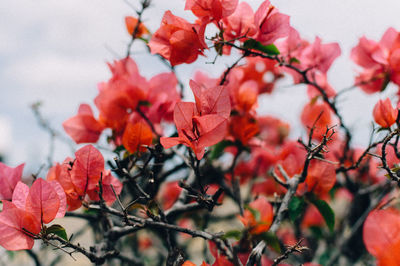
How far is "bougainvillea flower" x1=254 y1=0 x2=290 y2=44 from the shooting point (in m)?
0.70

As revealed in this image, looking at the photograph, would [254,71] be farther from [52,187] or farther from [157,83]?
[52,187]

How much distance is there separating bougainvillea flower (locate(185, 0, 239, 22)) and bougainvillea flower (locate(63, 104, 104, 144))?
0.41 meters

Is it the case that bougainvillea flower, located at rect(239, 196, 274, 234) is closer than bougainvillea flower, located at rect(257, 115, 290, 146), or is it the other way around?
bougainvillea flower, located at rect(239, 196, 274, 234)

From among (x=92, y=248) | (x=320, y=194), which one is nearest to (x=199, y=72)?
(x=320, y=194)

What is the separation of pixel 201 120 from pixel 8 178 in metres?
0.43

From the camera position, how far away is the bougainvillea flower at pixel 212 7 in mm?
644

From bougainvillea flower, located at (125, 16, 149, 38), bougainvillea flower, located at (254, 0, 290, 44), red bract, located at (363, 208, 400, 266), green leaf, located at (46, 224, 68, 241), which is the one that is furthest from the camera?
bougainvillea flower, located at (125, 16, 149, 38)

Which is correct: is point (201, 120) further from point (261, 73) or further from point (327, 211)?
point (261, 73)

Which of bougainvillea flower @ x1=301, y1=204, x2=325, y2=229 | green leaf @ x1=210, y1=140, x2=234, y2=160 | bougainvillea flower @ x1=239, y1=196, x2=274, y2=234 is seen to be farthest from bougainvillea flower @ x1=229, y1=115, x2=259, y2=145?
bougainvillea flower @ x1=301, y1=204, x2=325, y2=229

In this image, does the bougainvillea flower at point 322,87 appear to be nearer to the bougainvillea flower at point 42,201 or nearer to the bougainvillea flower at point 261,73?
the bougainvillea flower at point 261,73

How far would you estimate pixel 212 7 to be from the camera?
647 millimetres

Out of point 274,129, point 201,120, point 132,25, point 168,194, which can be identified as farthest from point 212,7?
point 168,194

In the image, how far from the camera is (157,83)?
0.89 m

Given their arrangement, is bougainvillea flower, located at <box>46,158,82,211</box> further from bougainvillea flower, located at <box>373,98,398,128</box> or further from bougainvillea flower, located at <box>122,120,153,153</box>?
bougainvillea flower, located at <box>373,98,398,128</box>
